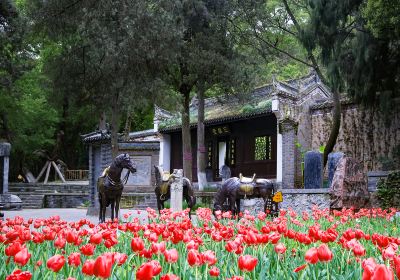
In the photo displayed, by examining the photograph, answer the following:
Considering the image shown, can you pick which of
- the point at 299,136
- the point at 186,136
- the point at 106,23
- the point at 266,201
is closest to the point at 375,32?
the point at 266,201

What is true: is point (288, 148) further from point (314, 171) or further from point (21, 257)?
point (21, 257)

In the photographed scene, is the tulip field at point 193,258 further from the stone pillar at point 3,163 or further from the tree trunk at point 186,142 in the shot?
the tree trunk at point 186,142

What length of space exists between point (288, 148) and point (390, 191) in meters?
7.86

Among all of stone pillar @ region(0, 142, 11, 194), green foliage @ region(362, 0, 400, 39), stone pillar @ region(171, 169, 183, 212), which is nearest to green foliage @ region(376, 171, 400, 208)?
green foliage @ region(362, 0, 400, 39)

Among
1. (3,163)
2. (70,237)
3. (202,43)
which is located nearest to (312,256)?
(70,237)

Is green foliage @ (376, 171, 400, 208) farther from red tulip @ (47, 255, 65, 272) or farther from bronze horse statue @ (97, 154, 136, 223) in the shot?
red tulip @ (47, 255, 65, 272)

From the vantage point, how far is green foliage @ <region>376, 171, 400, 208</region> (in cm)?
1289

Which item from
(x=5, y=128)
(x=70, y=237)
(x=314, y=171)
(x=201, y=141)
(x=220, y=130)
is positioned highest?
(x=5, y=128)

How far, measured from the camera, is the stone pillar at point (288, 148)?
2064 cm

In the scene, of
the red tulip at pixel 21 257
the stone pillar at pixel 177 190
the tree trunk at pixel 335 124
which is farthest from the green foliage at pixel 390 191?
the red tulip at pixel 21 257

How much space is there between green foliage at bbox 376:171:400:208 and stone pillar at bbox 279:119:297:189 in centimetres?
738

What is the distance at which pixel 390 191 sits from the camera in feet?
42.7

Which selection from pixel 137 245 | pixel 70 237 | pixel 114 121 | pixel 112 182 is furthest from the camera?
pixel 114 121

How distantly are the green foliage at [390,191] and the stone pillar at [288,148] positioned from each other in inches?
291
